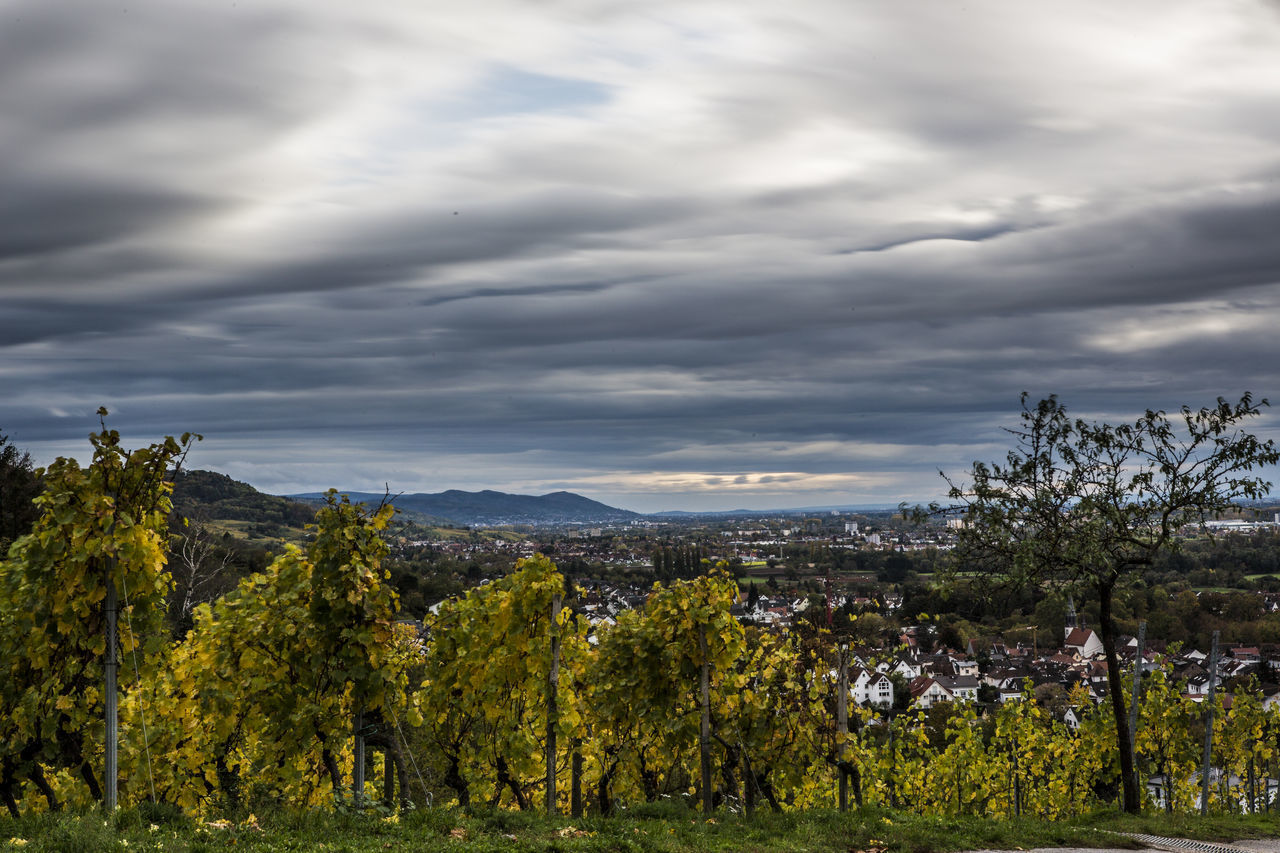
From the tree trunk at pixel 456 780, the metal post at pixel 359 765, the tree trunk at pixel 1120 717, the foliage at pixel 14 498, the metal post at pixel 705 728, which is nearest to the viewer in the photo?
the metal post at pixel 359 765

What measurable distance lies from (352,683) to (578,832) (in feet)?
12.1

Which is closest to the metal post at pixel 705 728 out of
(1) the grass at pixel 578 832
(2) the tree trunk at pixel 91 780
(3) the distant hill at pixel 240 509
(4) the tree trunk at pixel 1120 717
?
(1) the grass at pixel 578 832

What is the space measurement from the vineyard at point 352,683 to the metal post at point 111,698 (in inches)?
3.6

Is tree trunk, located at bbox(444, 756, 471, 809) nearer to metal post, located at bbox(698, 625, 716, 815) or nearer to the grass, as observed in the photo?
the grass

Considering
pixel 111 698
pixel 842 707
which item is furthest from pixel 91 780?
pixel 842 707

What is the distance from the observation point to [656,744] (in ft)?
57.2

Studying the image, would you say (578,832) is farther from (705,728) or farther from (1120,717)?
(1120,717)

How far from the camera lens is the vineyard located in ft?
34.5

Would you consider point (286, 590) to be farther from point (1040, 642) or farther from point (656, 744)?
point (1040, 642)

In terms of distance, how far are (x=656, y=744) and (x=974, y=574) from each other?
654 centimetres

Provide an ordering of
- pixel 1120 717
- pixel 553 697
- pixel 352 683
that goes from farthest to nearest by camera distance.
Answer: pixel 1120 717, pixel 553 697, pixel 352 683

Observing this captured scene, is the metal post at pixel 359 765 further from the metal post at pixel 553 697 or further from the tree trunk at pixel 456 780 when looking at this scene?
the tree trunk at pixel 456 780

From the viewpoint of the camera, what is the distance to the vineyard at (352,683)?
10523 millimetres

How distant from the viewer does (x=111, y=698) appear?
33.8 feet
